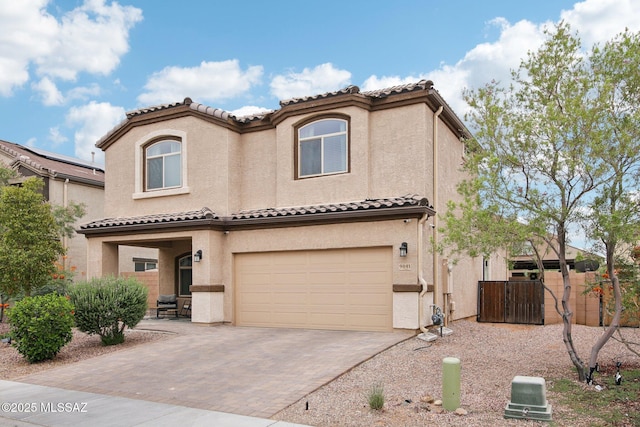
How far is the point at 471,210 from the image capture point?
32.4 feet

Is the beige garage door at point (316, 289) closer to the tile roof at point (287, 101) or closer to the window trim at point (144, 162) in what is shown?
the window trim at point (144, 162)

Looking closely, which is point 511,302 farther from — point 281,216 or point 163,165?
point 163,165

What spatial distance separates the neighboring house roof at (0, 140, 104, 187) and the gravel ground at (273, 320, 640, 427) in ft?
60.0

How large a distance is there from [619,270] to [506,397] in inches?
140

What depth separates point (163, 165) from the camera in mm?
19109

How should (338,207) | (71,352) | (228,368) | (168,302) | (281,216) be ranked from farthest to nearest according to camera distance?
(168,302) < (281,216) < (338,207) < (71,352) < (228,368)

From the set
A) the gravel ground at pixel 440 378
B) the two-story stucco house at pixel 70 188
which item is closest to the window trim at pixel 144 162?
the two-story stucco house at pixel 70 188

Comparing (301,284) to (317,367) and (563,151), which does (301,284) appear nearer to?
(317,367)

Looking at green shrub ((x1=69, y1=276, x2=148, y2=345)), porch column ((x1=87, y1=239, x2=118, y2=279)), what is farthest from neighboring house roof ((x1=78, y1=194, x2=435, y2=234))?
green shrub ((x1=69, y1=276, x2=148, y2=345))

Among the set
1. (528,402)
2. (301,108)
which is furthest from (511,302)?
(528,402)

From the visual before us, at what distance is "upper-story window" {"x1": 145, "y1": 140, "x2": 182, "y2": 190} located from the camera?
18795mm

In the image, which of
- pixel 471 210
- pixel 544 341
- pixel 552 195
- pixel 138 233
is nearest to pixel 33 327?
pixel 138 233

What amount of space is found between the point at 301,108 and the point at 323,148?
1354 mm

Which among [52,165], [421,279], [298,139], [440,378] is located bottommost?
[440,378]
